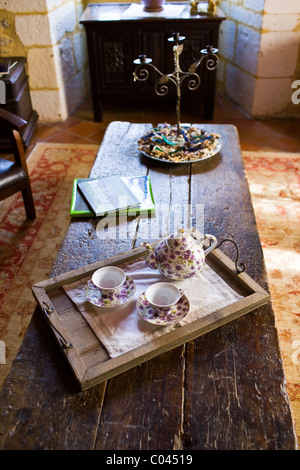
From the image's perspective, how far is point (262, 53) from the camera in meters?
3.30

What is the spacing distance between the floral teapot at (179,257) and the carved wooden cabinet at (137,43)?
2.44m

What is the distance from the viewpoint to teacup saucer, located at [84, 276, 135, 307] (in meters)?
1.15

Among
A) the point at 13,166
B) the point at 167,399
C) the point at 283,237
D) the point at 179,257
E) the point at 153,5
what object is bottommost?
the point at 283,237

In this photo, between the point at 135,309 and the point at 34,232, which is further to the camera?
the point at 34,232

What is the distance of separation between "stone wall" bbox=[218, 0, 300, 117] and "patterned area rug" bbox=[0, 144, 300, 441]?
720 mm

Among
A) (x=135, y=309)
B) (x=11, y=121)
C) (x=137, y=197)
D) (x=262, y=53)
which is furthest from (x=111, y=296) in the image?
(x=262, y=53)

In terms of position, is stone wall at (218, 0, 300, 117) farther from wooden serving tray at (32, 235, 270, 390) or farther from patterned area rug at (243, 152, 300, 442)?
wooden serving tray at (32, 235, 270, 390)

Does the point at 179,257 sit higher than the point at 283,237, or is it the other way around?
the point at 179,257

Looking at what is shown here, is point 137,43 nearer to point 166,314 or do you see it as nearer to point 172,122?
point 172,122

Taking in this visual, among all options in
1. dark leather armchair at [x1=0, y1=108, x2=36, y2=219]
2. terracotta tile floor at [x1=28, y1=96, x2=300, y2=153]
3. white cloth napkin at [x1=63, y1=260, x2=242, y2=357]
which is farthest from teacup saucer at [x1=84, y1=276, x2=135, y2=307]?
terracotta tile floor at [x1=28, y1=96, x2=300, y2=153]

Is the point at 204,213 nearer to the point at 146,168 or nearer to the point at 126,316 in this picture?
the point at 146,168

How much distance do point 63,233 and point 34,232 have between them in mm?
165

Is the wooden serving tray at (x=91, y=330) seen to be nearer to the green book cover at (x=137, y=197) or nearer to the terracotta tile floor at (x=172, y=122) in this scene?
the green book cover at (x=137, y=197)

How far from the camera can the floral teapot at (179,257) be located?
3.94 ft
